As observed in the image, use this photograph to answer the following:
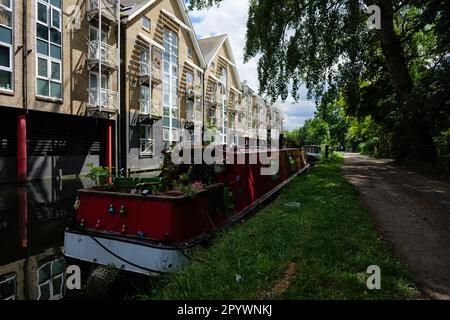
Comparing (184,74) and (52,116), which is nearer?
(52,116)

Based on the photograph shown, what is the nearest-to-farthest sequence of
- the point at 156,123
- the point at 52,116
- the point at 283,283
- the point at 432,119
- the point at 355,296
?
the point at 355,296
the point at 283,283
the point at 432,119
the point at 52,116
the point at 156,123

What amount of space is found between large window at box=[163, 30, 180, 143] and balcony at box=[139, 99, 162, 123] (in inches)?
76.9

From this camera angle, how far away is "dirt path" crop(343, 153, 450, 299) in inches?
136

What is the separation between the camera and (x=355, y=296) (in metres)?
2.84

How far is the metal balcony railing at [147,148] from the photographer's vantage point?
21.3 m

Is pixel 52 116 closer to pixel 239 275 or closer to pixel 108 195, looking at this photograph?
pixel 108 195

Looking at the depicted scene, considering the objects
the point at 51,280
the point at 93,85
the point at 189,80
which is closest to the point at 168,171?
the point at 51,280

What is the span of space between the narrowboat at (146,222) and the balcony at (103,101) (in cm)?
1306

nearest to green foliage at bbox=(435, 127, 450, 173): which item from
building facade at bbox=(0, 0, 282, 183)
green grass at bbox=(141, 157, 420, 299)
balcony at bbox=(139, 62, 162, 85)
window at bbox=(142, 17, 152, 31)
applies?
building facade at bbox=(0, 0, 282, 183)

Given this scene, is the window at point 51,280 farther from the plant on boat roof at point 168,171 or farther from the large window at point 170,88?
the large window at point 170,88

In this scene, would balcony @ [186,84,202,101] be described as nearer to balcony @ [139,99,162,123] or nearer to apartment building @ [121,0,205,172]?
apartment building @ [121,0,205,172]

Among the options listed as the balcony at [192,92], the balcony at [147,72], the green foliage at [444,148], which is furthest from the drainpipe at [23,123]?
the green foliage at [444,148]

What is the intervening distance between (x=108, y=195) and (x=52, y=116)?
43.6 feet

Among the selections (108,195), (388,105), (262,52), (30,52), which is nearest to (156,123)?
(30,52)
